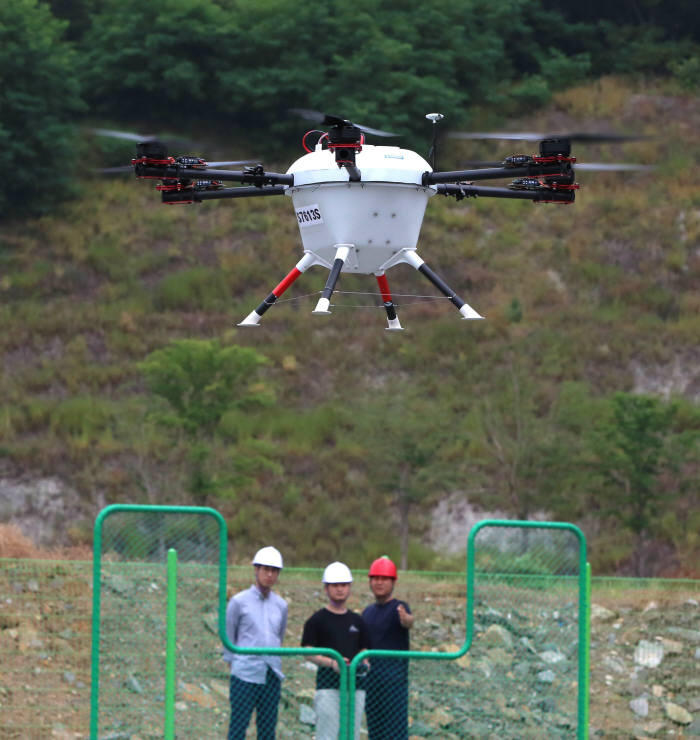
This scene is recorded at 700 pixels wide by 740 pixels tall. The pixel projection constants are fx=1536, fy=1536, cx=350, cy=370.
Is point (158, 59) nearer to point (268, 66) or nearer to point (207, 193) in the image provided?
point (268, 66)

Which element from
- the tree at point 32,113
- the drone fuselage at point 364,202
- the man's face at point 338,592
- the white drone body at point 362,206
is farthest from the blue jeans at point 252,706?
the tree at point 32,113

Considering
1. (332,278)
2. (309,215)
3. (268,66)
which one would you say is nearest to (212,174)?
(309,215)

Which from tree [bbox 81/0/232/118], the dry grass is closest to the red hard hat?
the dry grass

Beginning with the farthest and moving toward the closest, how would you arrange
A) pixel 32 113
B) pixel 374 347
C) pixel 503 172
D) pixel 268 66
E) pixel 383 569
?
pixel 268 66
pixel 32 113
pixel 374 347
pixel 503 172
pixel 383 569

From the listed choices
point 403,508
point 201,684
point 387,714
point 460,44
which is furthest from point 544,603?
point 460,44

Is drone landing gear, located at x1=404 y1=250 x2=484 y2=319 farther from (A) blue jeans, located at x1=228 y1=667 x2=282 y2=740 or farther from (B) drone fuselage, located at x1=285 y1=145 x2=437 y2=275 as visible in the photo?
(A) blue jeans, located at x1=228 y1=667 x2=282 y2=740

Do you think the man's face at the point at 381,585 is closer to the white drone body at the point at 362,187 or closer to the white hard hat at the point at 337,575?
the white hard hat at the point at 337,575
